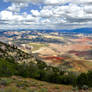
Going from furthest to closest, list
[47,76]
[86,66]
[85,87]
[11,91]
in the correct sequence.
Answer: [86,66]
[47,76]
[85,87]
[11,91]

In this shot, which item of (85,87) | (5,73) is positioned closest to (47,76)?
(5,73)

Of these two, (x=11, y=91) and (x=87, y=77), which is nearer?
(x=11, y=91)

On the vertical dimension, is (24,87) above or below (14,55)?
below

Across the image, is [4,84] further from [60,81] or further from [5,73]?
[60,81]

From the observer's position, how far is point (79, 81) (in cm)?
2975

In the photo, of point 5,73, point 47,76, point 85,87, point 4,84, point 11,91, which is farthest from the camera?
point 47,76

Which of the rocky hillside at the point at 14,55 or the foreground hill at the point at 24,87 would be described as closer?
the foreground hill at the point at 24,87

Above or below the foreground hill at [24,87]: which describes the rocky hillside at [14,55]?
above

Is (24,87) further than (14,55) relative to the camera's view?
No

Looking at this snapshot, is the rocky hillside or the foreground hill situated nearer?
the foreground hill

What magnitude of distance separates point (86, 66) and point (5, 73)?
6289 inches

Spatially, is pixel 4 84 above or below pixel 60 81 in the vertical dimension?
above

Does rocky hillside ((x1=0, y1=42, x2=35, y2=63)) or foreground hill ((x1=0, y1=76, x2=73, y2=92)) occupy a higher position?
rocky hillside ((x1=0, y1=42, x2=35, y2=63))

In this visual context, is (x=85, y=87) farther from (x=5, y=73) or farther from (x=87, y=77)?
(x=5, y=73)
